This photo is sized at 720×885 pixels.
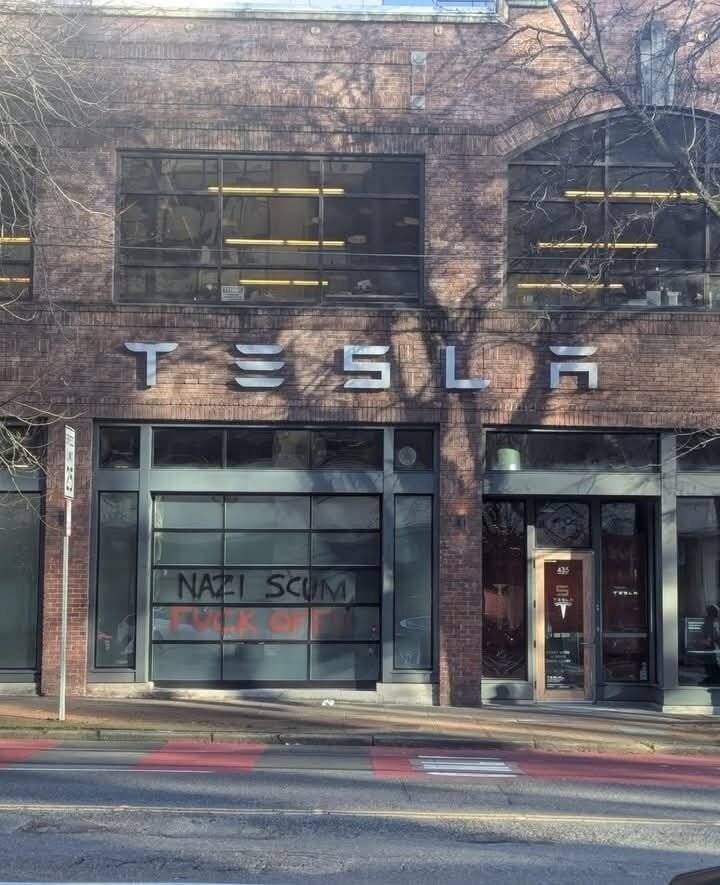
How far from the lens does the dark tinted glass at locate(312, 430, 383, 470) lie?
59.1 ft

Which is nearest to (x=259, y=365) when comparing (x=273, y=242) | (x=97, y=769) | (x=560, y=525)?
(x=273, y=242)

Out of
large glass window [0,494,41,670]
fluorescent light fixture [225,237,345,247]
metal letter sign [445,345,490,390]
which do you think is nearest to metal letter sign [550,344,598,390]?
metal letter sign [445,345,490,390]

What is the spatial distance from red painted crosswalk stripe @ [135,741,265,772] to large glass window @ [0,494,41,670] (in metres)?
4.46

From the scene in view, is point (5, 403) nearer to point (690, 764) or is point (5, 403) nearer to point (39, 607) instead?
point (39, 607)

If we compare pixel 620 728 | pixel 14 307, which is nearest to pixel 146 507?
pixel 14 307

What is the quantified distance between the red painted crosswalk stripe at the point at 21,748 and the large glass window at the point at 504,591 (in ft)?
24.2

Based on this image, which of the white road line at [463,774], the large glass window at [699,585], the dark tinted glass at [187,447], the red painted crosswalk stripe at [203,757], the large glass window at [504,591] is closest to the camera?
the white road line at [463,774]

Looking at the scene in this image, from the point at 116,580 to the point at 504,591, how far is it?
6264 millimetres

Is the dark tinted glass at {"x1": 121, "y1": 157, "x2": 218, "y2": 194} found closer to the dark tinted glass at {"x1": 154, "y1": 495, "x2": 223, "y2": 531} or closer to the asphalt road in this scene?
the dark tinted glass at {"x1": 154, "y1": 495, "x2": 223, "y2": 531}

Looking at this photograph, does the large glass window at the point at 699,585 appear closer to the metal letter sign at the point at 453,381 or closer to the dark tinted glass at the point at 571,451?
the dark tinted glass at the point at 571,451

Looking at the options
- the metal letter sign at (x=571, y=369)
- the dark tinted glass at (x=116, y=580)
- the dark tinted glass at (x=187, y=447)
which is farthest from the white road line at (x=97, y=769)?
the metal letter sign at (x=571, y=369)

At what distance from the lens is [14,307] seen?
17703mm

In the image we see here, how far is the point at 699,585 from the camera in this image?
18.2 m

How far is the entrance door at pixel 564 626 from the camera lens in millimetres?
18422
